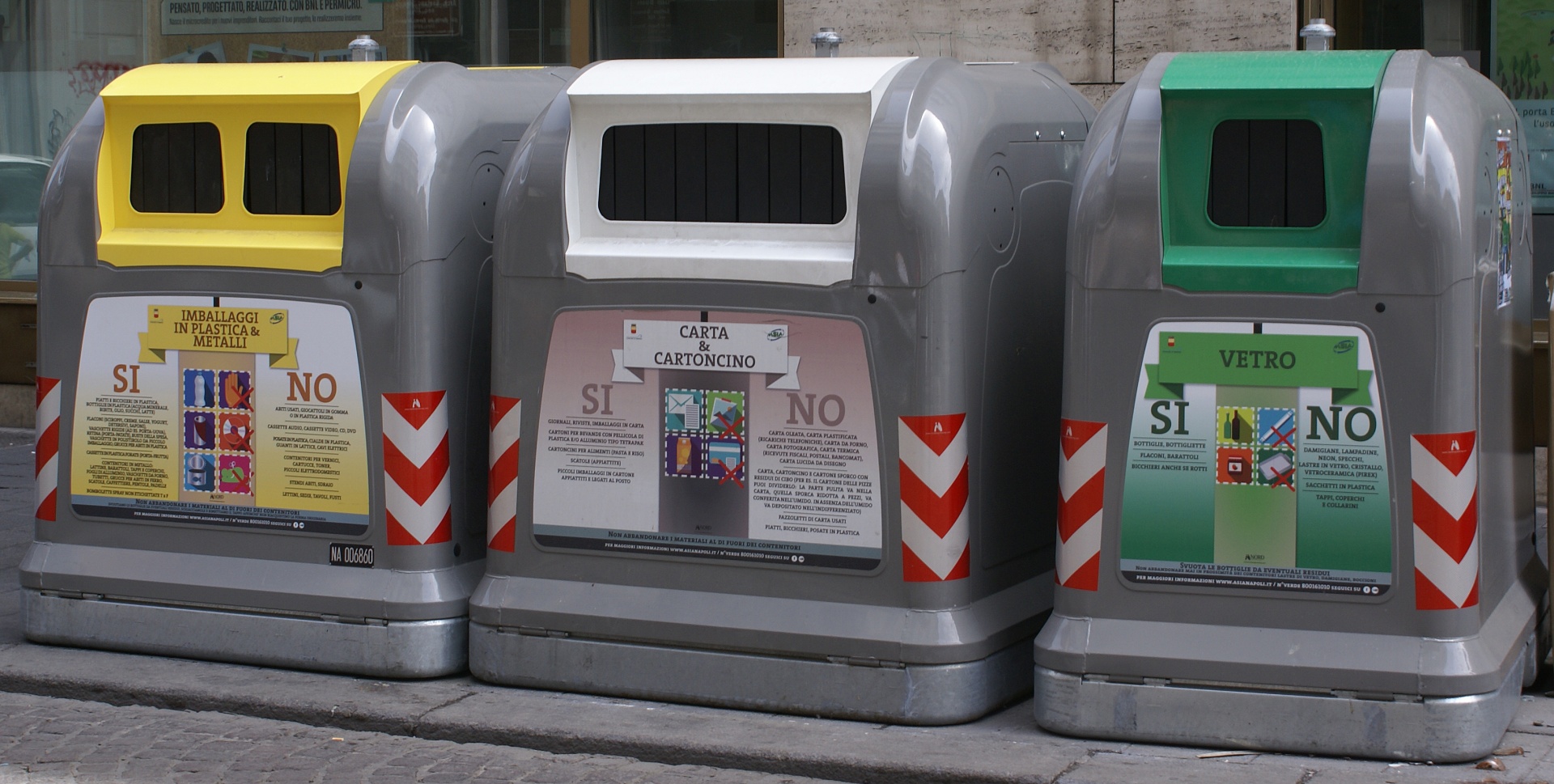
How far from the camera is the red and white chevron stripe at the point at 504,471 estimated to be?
16.7 ft

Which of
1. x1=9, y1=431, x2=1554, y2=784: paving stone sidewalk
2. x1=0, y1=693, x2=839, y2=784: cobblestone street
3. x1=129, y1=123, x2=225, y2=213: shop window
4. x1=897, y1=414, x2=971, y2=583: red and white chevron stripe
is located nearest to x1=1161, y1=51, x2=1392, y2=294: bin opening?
x1=897, y1=414, x2=971, y2=583: red and white chevron stripe

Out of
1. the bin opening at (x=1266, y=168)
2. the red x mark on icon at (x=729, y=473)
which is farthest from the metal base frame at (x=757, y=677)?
the bin opening at (x=1266, y=168)

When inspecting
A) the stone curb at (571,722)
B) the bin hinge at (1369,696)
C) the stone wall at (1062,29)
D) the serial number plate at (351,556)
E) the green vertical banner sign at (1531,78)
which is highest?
the stone wall at (1062,29)

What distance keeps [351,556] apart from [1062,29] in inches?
188

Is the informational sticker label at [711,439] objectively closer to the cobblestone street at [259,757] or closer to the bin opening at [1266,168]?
the cobblestone street at [259,757]

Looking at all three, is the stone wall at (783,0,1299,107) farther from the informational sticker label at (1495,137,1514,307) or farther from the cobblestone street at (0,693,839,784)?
the cobblestone street at (0,693,839,784)

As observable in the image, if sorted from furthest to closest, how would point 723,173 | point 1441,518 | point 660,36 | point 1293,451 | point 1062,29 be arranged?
point 660,36, point 1062,29, point 723,173, point 1293,451, point 1441,518

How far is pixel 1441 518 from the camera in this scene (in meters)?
4.22

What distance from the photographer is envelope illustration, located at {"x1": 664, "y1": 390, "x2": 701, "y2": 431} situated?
487 centimetres

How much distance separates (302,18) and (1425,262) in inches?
326

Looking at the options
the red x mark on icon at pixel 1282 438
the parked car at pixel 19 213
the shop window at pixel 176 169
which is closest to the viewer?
the red x mark on icon at pixel 1282 438

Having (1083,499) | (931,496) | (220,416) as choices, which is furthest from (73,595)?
(1083,499)

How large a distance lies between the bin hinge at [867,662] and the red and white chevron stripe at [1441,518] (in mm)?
1321

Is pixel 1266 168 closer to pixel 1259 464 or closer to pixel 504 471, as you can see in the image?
pixel 1259 464
